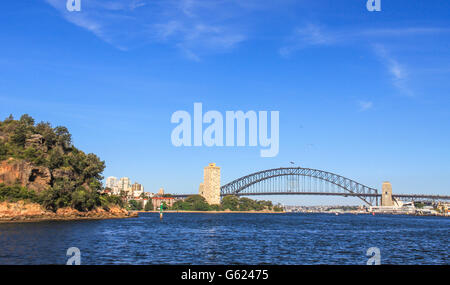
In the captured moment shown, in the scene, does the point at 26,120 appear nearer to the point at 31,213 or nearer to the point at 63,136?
the point at 63,136

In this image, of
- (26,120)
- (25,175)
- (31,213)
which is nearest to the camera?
(31,213)

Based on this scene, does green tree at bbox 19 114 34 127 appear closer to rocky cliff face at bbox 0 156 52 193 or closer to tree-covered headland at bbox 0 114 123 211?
tree-covered headland at bbox 0 114 123 211

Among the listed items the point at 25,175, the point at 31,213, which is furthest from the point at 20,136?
the point at 31,213

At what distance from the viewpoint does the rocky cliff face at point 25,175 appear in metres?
90.9

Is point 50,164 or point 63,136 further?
point 63,136

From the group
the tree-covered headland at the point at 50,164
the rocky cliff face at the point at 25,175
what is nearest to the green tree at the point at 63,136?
the tree-covered headland at the point at 50,164

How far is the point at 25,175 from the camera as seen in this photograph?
93.2 m

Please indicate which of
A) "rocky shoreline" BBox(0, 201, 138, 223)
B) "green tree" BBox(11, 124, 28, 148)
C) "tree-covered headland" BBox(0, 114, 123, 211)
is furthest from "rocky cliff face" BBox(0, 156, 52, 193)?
"green tree" BBox(11, 124, 28, 148)

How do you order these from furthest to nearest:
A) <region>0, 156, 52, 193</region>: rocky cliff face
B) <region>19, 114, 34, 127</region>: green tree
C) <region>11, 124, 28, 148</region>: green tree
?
<region>19, 114, 34, 127</region>: green tree
<region>11, 124, 28, 148</region>: green tree
<region>0, 156, 52, 193</region>: rocky cliff face

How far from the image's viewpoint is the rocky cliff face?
9094 centimetres

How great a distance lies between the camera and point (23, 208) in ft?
289

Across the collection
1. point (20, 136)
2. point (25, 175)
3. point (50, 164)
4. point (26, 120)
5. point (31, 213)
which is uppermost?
point (26, 120)
